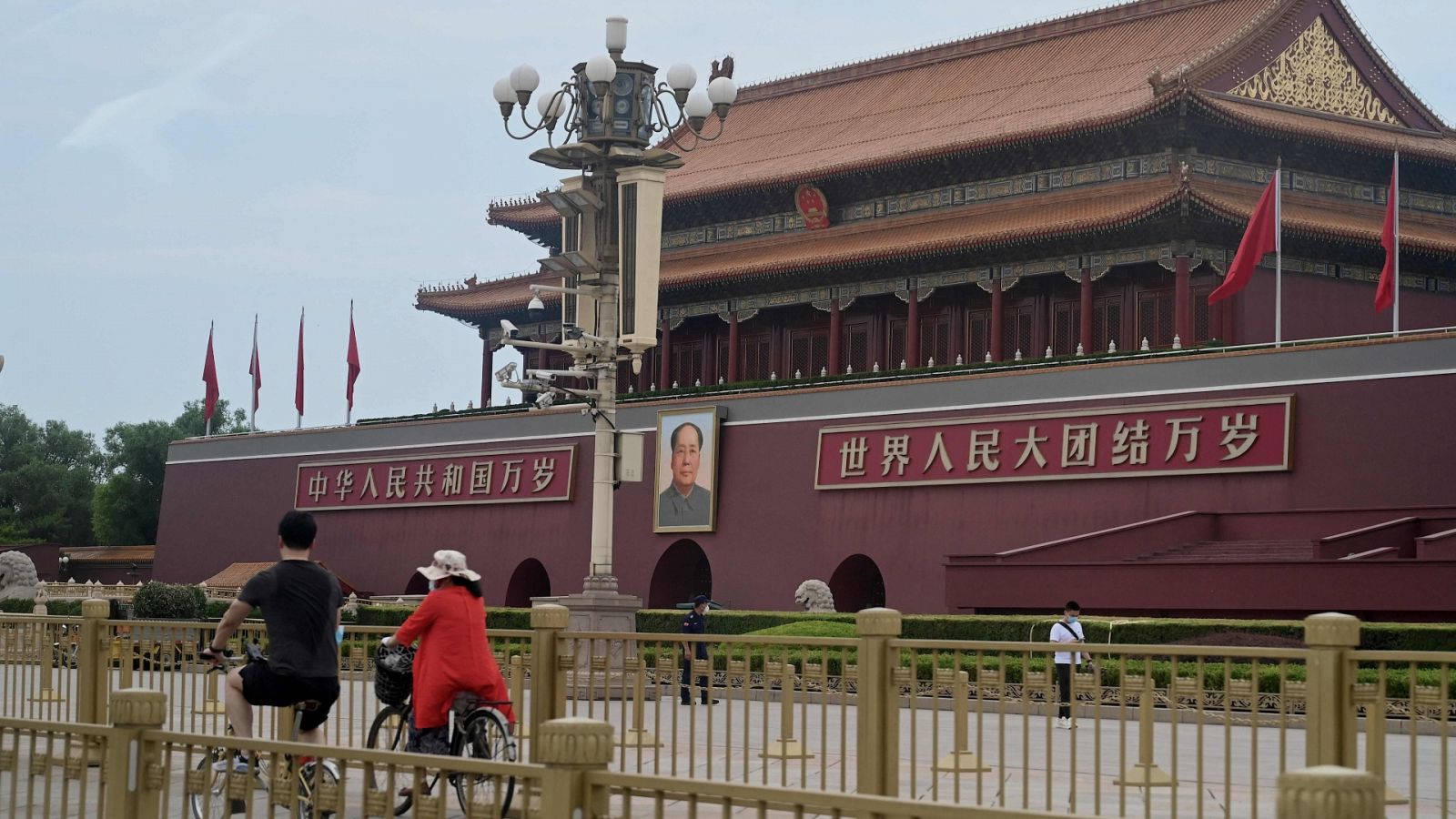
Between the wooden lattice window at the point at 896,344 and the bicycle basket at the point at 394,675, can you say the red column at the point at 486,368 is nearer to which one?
the wooden lattice window at the point at 896,344

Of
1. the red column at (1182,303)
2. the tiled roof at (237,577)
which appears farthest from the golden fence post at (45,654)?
the tiled roof at (237,577)

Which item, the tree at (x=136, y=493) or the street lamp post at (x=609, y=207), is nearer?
the street lamp post at (x=609, y=207)

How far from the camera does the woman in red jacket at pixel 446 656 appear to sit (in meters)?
7.89

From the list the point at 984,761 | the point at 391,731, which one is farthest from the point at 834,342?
the point at 391,731

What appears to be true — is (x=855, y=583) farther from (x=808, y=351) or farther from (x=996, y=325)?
(x=808, y=351)

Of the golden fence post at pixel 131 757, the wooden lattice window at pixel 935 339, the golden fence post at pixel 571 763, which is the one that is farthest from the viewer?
the wooden lattice window at pixel 935 339

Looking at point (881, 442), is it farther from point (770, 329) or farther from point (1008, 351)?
point (770, 329)

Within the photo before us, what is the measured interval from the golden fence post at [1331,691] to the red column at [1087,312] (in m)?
19.1

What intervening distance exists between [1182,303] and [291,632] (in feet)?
61.4

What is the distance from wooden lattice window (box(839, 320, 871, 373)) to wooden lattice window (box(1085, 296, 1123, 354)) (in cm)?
423

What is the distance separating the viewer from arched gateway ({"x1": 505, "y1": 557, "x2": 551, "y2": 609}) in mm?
29703

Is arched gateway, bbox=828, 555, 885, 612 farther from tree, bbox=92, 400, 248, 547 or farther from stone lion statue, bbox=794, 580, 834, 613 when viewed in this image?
tree, bbox=92, 400, 248, 547

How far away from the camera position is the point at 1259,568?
18031 millimetres

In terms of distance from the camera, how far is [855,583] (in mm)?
25672
